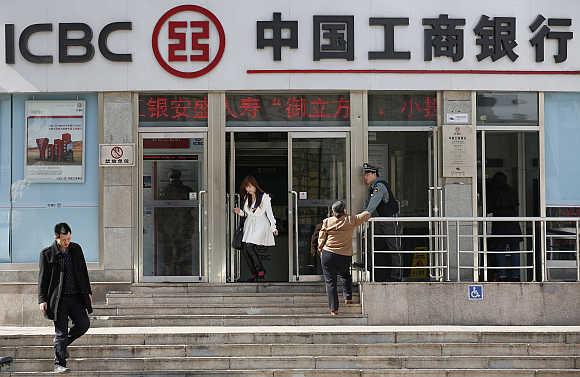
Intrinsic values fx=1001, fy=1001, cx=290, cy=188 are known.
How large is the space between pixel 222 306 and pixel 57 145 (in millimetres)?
3411

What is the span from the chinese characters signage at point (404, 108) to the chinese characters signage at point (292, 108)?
43 cm

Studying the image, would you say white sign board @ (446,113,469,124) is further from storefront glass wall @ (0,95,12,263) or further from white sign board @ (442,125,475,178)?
storefront glass wall @ (0,95,12,263)

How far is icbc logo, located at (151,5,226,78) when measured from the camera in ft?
47.2

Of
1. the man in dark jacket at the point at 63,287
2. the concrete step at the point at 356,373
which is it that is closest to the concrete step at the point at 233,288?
the concrete step at the point at 356,373

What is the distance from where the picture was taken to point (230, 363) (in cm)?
1197

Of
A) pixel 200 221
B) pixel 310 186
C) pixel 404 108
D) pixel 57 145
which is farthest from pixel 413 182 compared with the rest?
pixel 57 145

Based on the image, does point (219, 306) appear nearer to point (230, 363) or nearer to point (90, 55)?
point (230, 363)

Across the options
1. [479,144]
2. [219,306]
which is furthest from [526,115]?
[219,306]

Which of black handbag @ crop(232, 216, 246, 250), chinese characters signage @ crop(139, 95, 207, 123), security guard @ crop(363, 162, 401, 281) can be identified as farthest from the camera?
chinese characters signage @ crop(139, 95, 207, 123)

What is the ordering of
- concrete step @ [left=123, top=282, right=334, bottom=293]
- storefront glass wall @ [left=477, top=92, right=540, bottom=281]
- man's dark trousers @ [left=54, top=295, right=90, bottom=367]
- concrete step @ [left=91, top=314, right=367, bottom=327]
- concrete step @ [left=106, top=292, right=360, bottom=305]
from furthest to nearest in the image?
storefront glass wall @ [left=477, top=92, right=540, bottom=281] → concrete step @ [left=123, top=282, right=334, bottom=293] → concrete step @ [left=106, top=292, right=360, bottom=305] → concrete step @ [left=91, top=314, right=367, bottom=327] → man's dark trousers @ [left=54, top=295, right=90, bottom=367]

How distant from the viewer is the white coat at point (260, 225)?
14172mm

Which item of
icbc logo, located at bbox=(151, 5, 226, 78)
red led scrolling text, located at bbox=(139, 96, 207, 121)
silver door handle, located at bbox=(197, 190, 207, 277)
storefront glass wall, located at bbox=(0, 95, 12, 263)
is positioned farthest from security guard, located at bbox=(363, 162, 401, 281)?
storefront glass wall, located at bbox=(0, 95, 12, 263)

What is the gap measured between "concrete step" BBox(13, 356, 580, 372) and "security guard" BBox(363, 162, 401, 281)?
2.19 metres

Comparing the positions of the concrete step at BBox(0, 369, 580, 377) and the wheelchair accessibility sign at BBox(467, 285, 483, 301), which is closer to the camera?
the concrete step at BBox(0, 369, 580, 377)
